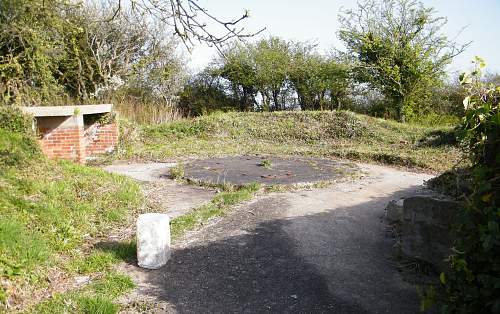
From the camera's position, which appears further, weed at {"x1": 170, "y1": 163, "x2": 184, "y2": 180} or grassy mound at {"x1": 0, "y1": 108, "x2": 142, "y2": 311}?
weed at {"x1": 170, "y1": 163, "x2": 184, "y2": 180}

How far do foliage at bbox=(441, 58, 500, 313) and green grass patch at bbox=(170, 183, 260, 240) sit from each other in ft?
11.2

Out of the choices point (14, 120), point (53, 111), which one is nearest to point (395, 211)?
point (14, 120)

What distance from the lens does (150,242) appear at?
4133 millimetres

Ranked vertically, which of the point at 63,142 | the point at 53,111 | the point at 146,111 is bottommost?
the point at 63,142

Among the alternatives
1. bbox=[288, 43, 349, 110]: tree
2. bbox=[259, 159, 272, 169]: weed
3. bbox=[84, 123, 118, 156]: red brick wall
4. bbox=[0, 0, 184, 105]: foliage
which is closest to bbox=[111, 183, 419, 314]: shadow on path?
bbox=[259, 159, 272, 169]: weed

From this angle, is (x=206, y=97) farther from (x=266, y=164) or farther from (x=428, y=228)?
(x=428, y=228)

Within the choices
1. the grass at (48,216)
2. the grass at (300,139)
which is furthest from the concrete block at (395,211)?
the grass at (300,139)

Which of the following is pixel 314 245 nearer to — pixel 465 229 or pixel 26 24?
pixel 465 229

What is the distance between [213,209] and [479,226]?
13.7ft

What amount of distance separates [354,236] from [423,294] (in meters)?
2.43

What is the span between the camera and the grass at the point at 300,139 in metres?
10.1

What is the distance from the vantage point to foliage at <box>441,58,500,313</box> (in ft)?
6.41

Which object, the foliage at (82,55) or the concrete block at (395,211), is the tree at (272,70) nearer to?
the foliage at (82,55)

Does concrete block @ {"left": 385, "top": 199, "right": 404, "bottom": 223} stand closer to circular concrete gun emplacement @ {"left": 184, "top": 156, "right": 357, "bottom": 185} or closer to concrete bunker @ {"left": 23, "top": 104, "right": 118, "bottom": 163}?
circular concrete gun emplacement @ {"left": 184, "top": 156, "right": 357, "bottom": 185}
